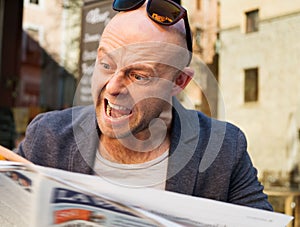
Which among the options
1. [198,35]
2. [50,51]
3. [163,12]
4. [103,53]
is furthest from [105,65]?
[50,51]

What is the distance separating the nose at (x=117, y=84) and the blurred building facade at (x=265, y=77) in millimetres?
1430

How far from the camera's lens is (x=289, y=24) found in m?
2.29

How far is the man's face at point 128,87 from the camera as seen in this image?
882 mm

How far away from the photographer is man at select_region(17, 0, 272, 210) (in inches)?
34.9

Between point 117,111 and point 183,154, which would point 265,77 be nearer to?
point 183,154

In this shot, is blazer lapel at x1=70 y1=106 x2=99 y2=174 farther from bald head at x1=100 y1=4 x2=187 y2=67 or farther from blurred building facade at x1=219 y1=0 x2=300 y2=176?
blurred building facade at x1=219 y1=0 x2=300 y2=176

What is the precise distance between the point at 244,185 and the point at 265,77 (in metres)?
1.44

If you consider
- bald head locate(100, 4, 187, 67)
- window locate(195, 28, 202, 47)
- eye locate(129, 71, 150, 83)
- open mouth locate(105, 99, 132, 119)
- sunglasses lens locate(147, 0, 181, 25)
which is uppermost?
window locate(195, 28, 202, 47)

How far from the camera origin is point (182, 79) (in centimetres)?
96

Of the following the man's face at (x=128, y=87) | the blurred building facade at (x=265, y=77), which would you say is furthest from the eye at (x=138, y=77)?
the blurred building facade at (x=265, y=77)

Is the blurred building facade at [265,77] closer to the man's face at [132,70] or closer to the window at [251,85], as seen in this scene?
the window at [251,85]

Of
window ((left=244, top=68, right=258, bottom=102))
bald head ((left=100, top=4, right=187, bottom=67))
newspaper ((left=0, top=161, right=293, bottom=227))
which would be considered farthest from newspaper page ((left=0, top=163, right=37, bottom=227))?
window ((left=244, top=68, right=258, bottom=102))

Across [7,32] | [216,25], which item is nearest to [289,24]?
[216,25]

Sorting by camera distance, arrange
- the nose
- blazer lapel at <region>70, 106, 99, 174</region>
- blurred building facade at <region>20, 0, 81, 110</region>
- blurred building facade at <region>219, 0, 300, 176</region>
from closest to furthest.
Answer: the nose, blazer lapel at <region>70, 106, 99, 174</region>, blurred building facade at <region>219, 0, 300, 176</region>, blurred building facade at <region>20, 0, 81, 110</region>
